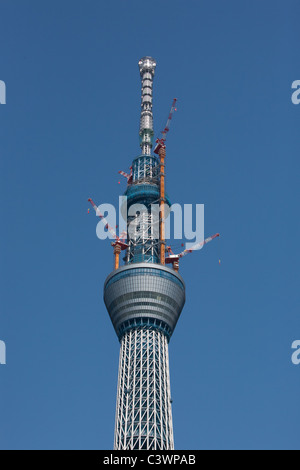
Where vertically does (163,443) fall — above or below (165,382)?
below
